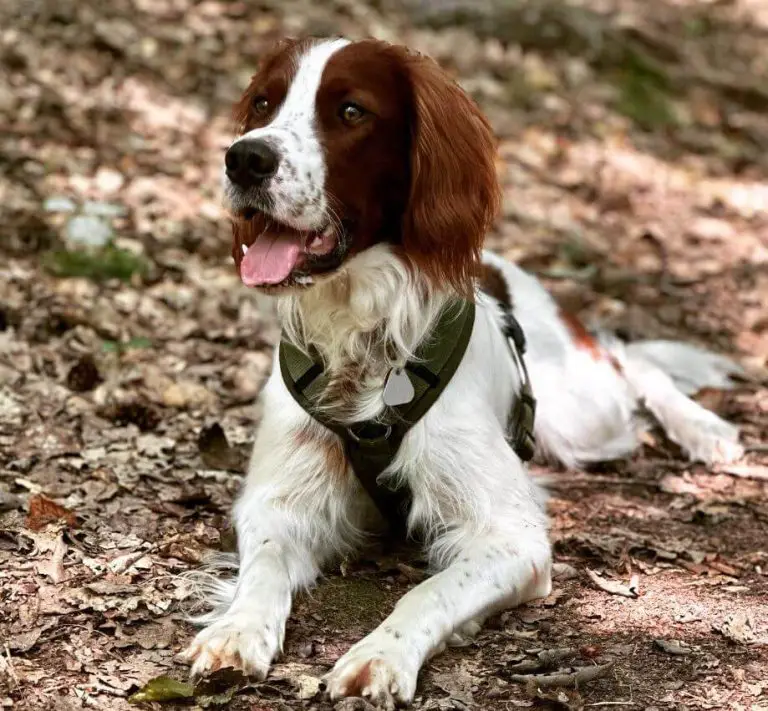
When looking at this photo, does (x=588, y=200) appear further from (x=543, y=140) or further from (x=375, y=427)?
(x=375, y=427)

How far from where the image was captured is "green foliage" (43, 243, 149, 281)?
19.0 ft

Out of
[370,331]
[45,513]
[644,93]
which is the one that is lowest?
[45,513]

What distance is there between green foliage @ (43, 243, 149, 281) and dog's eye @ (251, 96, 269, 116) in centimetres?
249

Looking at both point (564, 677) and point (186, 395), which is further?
point (186, 395)

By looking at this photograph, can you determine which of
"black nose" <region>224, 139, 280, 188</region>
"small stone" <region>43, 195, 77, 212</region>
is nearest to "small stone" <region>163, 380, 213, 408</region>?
"small stone" <region>43, 195, 77, 212</region>

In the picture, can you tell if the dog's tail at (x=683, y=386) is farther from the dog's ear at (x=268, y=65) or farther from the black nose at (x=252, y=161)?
the black nose at (x=252, y=161)

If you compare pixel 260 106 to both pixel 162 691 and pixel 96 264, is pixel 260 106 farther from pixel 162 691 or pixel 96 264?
pixel 96 264

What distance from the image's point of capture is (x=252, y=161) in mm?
3176

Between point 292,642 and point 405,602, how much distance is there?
0.35 meters

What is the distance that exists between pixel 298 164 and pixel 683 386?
2975 mm

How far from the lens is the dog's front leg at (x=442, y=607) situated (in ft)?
9.41

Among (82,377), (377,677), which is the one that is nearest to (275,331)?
(82,377)

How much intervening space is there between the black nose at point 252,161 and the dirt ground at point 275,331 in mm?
1266

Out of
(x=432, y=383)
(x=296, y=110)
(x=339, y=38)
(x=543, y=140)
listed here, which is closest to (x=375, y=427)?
(x=432, y=383)
